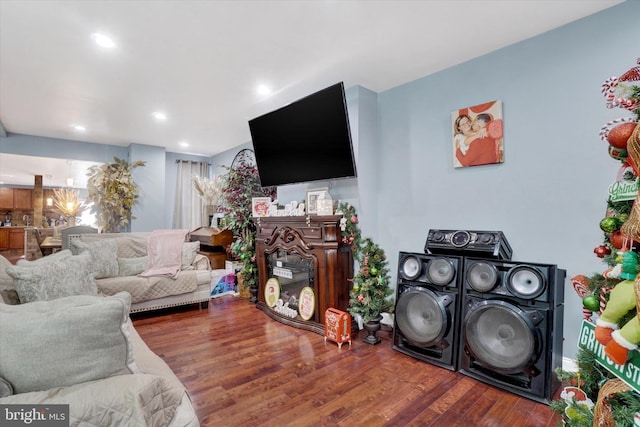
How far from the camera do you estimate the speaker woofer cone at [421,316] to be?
2.22 metres

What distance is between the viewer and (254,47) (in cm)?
243

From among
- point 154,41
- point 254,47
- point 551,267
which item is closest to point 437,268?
point 551,267

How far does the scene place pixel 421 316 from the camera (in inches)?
92.7

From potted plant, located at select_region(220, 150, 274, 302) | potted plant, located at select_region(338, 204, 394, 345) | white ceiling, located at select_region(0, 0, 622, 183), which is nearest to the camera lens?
white ceiling, located at select_region(0, 0, 622, 183)

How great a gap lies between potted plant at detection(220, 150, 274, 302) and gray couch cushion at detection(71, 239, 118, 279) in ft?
4.63

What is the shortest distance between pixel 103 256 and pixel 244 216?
1675 millimetres

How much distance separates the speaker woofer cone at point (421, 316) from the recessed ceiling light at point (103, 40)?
3.01 meters

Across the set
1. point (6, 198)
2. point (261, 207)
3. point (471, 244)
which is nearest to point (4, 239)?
point (6, 198)

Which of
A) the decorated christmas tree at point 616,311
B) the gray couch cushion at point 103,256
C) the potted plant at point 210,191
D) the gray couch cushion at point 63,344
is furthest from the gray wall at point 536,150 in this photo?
the potted plant at point 210,191

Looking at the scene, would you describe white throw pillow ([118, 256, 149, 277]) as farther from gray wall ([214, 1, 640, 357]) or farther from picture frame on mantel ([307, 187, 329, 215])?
gray wall ([214, 1, 640, 357])

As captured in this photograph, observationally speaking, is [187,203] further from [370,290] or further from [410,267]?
[410,267]

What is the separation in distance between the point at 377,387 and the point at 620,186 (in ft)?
5.60

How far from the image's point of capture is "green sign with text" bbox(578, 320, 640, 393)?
91 centimetres

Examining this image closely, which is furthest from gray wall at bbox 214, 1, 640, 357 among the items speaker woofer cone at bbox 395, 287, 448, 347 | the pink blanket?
the pink blanket
